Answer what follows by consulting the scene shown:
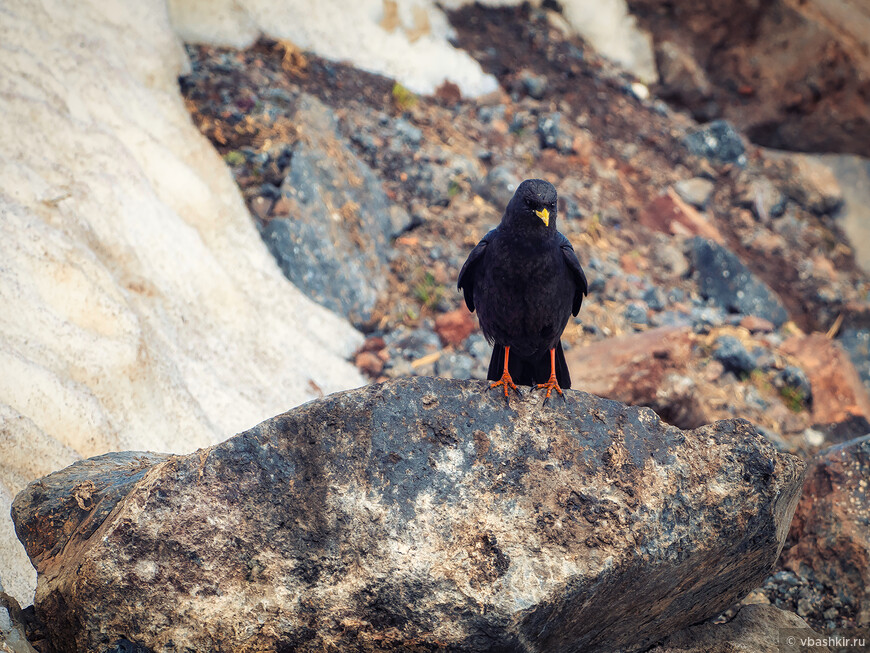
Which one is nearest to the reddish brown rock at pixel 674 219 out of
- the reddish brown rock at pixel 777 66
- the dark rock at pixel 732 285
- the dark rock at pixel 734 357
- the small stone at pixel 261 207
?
the dark rock at pixel 732 285

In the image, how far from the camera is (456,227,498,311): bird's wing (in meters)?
4.65

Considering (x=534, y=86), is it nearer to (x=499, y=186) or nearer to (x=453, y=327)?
(x=499, y=186)

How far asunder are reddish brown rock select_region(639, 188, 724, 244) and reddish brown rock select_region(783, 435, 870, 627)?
616 cm

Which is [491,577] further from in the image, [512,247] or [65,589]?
[512,247]

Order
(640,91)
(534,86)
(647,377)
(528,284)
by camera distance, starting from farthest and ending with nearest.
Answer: (640,91) → (534,86) → (647,377) → (528,284)

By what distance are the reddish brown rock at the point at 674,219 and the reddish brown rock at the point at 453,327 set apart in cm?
401

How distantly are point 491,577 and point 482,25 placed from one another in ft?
36.7

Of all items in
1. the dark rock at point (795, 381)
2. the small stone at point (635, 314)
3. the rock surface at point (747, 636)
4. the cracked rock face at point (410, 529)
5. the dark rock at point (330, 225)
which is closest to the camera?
the cracked rock face at point (410, 529)

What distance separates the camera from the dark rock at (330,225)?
756 cm

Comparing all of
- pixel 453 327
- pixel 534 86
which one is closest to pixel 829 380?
pixel 453 327

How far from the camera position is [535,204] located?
159 inches

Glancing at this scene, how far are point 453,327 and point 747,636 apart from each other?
473cm

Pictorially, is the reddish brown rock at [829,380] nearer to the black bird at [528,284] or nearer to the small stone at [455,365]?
the small stone at [455,365]

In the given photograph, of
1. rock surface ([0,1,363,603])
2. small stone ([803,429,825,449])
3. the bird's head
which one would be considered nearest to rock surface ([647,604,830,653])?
the bird's head
